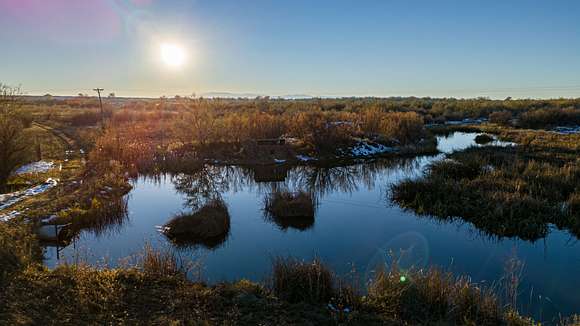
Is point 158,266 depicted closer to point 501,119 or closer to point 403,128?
point 403,128

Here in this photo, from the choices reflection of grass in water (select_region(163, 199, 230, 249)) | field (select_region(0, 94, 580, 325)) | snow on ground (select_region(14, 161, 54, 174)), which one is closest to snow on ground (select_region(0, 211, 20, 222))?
field (select_region(0, 94, 580, 325))

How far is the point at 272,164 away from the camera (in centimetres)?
2303

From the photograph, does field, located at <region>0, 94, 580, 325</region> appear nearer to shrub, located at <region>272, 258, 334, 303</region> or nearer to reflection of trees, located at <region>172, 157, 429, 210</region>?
shrub, located at <region>272, 258, 334, 303</region>

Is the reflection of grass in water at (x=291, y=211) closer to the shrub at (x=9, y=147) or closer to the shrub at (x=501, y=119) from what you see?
the shrub at (x=9, y=147)

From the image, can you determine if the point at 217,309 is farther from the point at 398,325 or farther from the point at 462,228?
the point at 462,228

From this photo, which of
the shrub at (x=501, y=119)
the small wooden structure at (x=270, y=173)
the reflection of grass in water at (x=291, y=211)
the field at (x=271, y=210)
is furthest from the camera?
the shrub at (x=501, y=119)

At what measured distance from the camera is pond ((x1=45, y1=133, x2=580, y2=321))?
8469 mm

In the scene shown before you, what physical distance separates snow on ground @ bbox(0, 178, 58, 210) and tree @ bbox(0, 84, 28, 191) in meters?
1.65

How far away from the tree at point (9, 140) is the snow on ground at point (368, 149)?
65.1 ft

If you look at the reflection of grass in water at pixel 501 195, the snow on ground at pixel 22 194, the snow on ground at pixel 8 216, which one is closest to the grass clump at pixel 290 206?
the reflection of grass in water at pixel 501 195

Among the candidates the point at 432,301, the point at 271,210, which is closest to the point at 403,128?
the point at 271,210

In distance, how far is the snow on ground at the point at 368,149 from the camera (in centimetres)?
2602

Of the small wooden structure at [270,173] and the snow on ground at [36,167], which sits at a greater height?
the snow on ground at [36,167]

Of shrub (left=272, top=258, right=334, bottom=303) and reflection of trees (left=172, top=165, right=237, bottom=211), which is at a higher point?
shrub (left=272, top=258, right=334, bottom=303)
